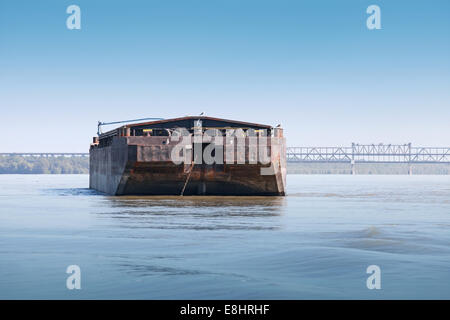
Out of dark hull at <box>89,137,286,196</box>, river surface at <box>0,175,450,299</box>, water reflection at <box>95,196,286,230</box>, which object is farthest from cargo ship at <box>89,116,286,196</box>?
river surface at <box>0,175,450,299</box>

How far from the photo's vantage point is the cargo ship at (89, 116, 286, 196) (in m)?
32.9

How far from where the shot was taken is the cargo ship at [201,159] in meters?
32.9

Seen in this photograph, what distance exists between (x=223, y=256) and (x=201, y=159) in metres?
20.9

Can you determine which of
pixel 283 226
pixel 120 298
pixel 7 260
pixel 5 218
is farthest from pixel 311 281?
pixel 5 218

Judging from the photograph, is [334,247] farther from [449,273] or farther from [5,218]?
[5,218]

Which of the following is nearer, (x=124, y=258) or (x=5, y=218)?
(x=124, y=258)

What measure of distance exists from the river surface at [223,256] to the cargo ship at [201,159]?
10.4m

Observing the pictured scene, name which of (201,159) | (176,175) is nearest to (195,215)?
(201,159)

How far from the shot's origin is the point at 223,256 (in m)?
12.4

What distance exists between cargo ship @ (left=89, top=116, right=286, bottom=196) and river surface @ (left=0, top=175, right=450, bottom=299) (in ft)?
34.1

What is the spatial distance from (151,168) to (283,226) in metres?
15.6

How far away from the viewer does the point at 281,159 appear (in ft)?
114

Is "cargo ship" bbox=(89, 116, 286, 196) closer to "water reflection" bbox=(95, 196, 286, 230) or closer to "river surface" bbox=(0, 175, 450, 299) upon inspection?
"water reflection" bbox=(95, 196, 286, 230)
